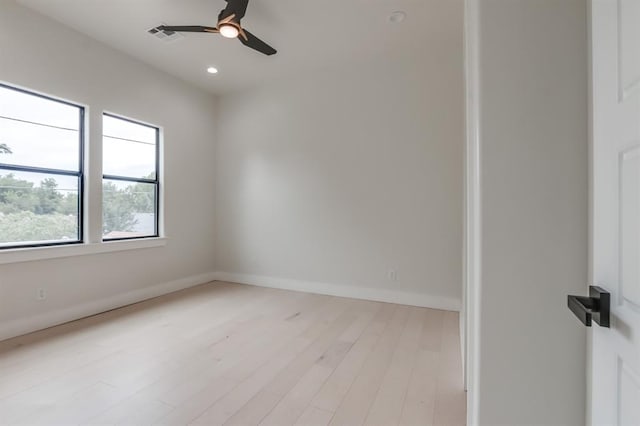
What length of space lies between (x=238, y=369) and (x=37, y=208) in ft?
8.69

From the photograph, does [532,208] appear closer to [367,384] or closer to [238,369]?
[367,384]

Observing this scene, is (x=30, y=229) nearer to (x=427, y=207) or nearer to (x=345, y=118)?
(x=345, y=118)

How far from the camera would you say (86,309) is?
321 centimetres

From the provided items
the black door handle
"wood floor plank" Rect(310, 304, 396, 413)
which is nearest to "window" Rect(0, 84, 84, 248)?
"wood floor plank" Rect(310, 304, 396, 413)

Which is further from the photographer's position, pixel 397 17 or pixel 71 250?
pixel 71 250

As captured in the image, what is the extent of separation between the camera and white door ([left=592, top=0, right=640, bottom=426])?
24.0 inches

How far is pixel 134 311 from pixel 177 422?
2237 millimetres

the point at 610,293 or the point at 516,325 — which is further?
the point at 516,325

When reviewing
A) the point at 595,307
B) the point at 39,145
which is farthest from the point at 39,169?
the point at 595,307

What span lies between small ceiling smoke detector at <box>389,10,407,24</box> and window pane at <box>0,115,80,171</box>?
3.54 metres

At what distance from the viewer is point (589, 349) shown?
810 mm

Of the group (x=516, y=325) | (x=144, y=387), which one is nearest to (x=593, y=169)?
(x=516, y=325)

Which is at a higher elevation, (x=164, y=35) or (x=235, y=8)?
(x=164, y=35)

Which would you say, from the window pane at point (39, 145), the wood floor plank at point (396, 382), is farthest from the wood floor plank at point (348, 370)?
the window pane at point (39, 145)
